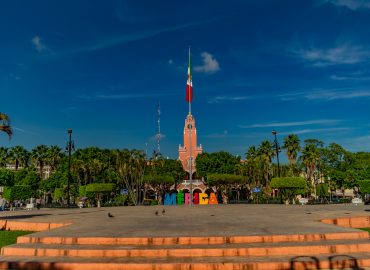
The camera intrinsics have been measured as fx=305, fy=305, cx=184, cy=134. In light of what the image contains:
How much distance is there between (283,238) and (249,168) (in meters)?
46.5

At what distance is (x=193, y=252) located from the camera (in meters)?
7.78

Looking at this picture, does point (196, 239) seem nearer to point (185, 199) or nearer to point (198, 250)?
point (198, 250)

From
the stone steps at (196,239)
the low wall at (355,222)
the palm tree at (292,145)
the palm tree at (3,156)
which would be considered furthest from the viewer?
the palm tree at (3,156)

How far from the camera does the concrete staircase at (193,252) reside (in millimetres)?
7004

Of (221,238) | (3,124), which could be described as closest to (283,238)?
(221,238)

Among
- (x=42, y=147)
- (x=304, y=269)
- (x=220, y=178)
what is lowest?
(x=304, y=269)

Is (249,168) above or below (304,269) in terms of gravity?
above

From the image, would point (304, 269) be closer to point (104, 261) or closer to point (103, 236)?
point (104, 261)

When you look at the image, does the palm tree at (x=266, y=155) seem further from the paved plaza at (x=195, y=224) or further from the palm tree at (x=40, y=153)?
the palm tree at (x=40, y=153)

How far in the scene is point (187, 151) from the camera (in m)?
85.5

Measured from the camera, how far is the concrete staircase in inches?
276

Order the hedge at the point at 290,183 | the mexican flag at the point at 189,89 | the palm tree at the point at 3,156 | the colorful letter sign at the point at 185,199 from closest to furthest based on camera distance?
the mexican flag at the point at 189,89 < the hedge at the point at 290,183 < the colorful letter sign at the point at 185,199 < the palm tree at the point at 3,156

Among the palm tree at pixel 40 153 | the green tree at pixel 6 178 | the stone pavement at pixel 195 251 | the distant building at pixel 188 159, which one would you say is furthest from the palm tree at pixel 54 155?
the stone pavement at pixel 195 251

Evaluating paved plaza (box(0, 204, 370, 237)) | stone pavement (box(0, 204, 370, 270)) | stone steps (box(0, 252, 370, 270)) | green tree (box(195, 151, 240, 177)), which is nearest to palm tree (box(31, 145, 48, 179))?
green tree (box(195, 151, 240, 177))
